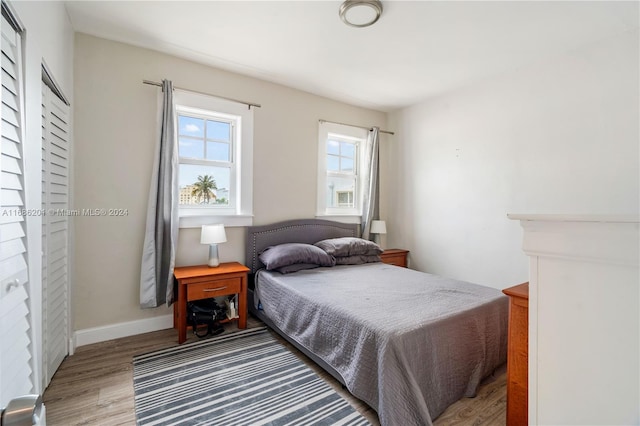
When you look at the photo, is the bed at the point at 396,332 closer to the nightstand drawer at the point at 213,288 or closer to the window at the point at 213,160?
the nightstand drawer at the point at 213,288

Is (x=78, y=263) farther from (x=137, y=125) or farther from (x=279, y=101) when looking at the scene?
(x=279, y=101)

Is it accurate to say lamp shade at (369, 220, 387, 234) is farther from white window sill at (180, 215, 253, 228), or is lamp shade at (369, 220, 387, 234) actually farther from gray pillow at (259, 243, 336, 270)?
white window sill at (180, 215, 253, 228)

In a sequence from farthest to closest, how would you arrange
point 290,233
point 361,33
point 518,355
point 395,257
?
point 395,257 < point 290,233 < point 361,33 < point 518,355

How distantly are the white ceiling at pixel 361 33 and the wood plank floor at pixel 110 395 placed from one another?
261cm

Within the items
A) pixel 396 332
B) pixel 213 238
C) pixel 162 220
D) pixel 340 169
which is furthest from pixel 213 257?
pixel 340 169

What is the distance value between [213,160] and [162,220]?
83cm

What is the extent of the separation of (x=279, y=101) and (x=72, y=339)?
2.95 meters

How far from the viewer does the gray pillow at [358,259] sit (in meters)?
3.26

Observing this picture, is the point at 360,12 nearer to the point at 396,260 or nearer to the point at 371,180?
the point at 371,180

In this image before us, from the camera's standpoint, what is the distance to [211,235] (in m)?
2.69

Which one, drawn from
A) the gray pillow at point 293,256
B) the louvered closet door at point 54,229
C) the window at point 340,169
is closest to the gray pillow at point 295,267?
the gray pillow at point 293,256

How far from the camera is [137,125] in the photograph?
2.62m

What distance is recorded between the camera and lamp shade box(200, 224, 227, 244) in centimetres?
268

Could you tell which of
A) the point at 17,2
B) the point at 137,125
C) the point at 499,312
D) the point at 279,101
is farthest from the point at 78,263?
the point at 499,312
